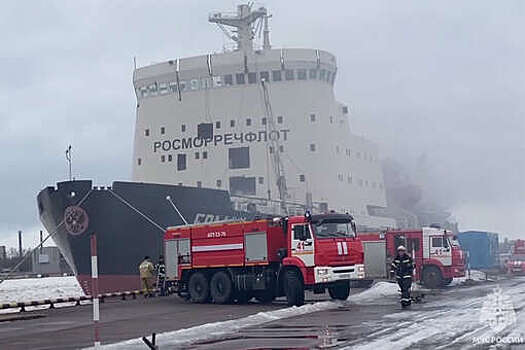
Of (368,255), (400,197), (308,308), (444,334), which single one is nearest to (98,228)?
(368,255)

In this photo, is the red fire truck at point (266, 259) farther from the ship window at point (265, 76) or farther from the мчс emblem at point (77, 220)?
the ship window at point (265, 76)

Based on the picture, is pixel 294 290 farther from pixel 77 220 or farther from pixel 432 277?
pixel 77 220

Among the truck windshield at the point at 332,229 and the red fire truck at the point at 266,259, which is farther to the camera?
the truck windshield at the point at 332,229

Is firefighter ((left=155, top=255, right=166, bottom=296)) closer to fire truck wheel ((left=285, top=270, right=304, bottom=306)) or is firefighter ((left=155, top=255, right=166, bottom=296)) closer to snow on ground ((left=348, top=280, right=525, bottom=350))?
fire truck wheel ((left=285, top=270, right=304, bottom=306))

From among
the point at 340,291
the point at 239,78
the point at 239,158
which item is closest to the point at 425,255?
the point at 340,291

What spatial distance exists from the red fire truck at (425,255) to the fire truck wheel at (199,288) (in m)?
7.37

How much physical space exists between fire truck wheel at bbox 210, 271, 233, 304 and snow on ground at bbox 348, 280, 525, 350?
19.9 feet

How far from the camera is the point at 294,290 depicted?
19.6 m

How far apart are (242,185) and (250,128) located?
2.97 metres

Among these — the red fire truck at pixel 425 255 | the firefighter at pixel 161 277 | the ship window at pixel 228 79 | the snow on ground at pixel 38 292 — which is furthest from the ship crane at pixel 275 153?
the firefighter at pixel 161 277

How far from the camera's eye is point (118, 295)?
2577 cm

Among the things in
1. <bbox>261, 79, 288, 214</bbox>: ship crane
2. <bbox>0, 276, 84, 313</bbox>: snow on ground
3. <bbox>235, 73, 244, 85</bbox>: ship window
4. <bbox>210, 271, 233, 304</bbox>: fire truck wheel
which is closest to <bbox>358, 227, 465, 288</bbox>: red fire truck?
<bbox>210, 271, 233, 304</bbox>: fire truck wheel

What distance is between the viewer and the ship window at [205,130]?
42094mm

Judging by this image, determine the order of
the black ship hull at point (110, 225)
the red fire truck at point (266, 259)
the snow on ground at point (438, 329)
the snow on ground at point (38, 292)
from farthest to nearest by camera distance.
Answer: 1. the snow on ground at point (38, 292)
2. the black ship hull at point (110, 225)
3. the red fire truck at point (266, 259)
4. the snow on ground at point (438, 329)
